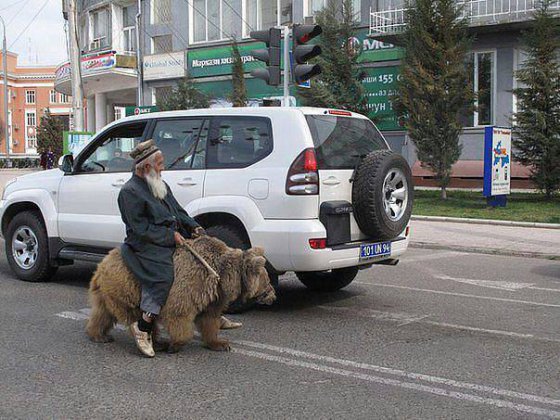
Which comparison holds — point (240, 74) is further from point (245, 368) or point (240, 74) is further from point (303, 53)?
point (245, 368)

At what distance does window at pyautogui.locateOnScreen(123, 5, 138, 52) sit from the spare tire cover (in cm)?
3082

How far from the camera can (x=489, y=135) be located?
17172 mm

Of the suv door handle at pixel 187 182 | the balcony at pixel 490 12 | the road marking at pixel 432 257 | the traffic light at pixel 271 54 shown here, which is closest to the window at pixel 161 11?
the balcony at pixel 490 12

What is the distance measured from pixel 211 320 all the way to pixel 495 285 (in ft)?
15.6

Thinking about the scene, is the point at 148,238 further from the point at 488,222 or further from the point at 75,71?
the point at 75,71

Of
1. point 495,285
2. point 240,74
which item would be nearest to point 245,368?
point 495,285

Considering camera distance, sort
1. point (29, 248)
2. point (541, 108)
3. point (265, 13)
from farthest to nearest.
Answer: point (265, 13)
point (541, 108)
point (29, 248)

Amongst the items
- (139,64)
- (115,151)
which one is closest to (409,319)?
(115,151)

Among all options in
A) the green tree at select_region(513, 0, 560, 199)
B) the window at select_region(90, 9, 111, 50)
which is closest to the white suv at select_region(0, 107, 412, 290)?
the green tree at select_region(513, 0, 560, 199)

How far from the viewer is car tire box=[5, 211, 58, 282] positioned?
8492 millimetres

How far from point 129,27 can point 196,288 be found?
33367 millimetres

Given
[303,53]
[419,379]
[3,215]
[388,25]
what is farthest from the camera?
[388,25]

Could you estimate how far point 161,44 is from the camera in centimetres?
3428

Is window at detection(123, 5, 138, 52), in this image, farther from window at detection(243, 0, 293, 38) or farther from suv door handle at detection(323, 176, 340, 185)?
suv door handle at detection(323, 176, 340, 185)
